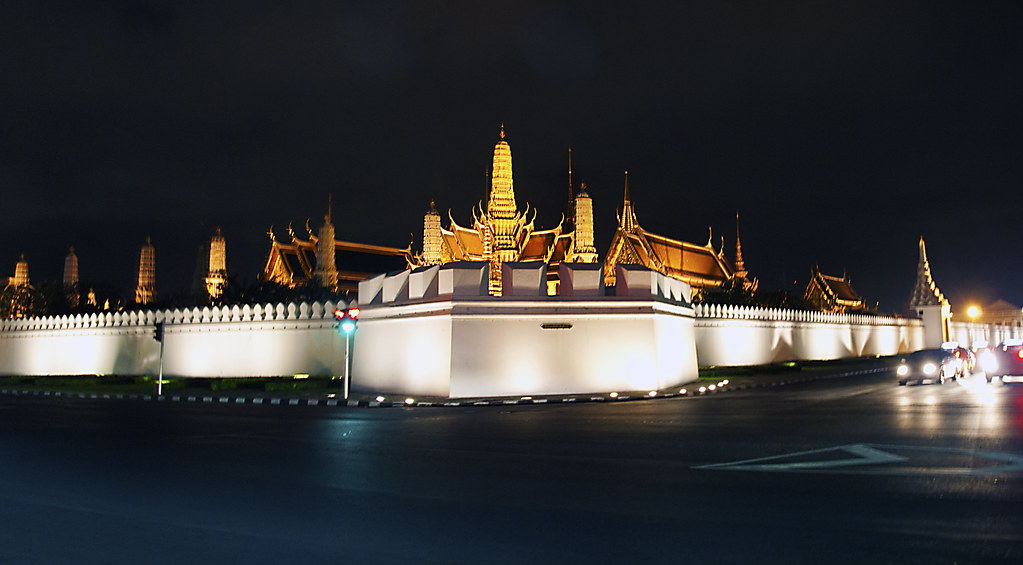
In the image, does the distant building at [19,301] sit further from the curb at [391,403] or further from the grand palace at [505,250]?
the curb at [391,403]

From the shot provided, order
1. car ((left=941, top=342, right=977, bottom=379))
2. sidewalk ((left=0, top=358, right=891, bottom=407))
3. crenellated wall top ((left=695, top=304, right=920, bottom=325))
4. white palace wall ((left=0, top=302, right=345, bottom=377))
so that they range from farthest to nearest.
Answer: crenellated wall top ((left=695, top=304, right=920, bottom=325)), white palace wall ((left=0, top=302, right=345, bottom=377)), car ((left=941, top=342, right=977, bottom=379)), sidewalk ((left=0, top=358, right=891, bottom=407))

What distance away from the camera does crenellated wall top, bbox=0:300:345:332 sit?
26638mm

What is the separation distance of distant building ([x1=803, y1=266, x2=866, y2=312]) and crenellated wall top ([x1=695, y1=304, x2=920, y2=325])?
1826cm

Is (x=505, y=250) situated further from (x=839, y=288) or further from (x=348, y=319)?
(x=839, y=288)

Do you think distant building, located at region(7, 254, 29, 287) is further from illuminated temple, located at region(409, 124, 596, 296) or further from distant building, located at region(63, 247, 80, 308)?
illuminated temple, located at region(409, 124, 596, 296)

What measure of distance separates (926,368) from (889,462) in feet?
54.3

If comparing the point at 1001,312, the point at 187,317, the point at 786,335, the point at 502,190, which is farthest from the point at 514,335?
the point at 1001,312

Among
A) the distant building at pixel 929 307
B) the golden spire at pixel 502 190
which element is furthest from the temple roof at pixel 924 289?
the golden spire at pixel 502 190

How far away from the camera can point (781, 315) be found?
3722 cm

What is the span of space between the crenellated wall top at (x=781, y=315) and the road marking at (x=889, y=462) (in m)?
22.1

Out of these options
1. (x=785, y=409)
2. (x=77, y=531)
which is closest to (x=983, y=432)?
(x=785, y=409)

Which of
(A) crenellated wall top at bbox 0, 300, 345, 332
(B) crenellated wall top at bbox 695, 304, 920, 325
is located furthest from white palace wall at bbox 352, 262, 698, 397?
(B) crenellated wall top at bbox 695, 304, 920, 325

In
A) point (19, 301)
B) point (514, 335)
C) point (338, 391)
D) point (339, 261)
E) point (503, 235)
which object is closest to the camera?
point (514, 335)

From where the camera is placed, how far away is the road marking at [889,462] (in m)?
7.30
